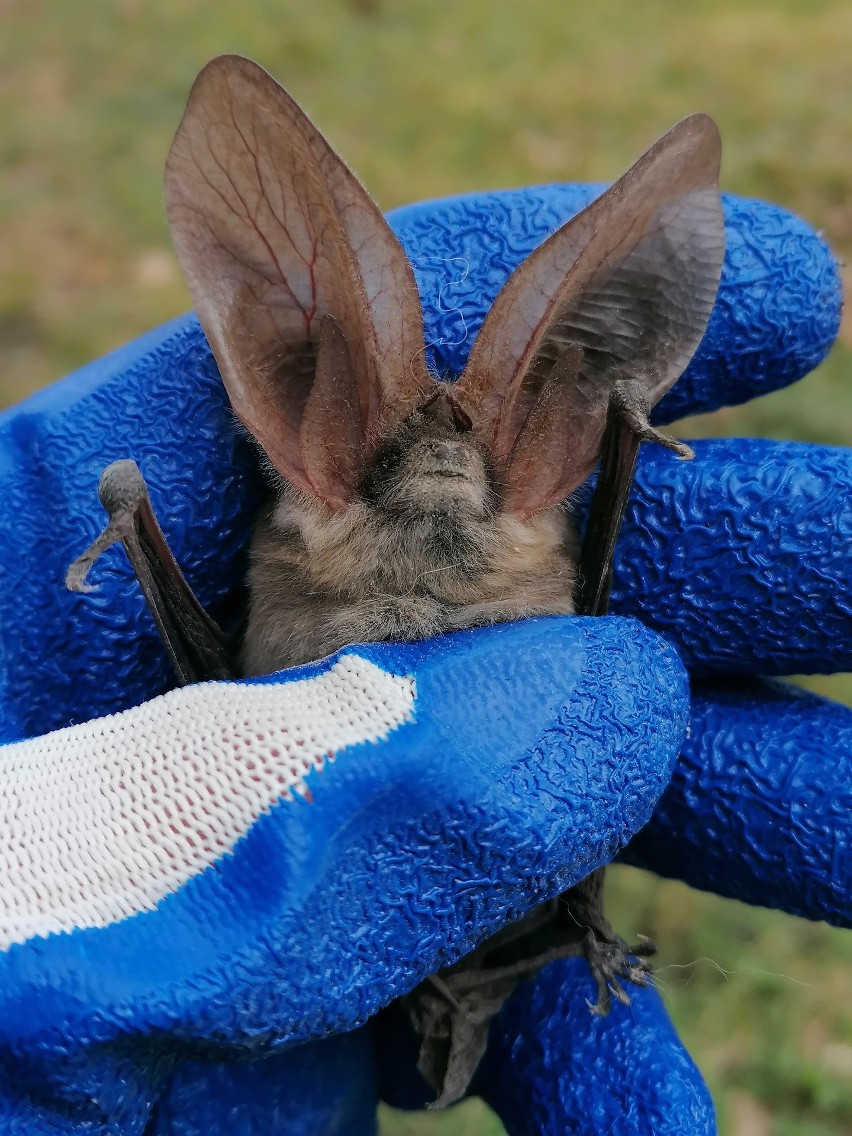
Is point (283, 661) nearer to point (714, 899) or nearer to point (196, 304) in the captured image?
point (196, 304)

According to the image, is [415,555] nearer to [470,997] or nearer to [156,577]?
[156,577]

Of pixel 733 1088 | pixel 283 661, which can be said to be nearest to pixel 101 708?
pixel 283 661

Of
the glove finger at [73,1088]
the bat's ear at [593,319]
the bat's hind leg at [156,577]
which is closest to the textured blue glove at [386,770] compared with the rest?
the glove finger at [73,1088]

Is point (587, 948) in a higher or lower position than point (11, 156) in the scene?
lower

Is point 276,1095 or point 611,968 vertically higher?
point 611,968

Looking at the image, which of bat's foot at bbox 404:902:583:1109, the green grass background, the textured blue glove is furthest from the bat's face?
the green grass background

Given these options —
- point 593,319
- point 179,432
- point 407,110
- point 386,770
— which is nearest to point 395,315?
point 593,319

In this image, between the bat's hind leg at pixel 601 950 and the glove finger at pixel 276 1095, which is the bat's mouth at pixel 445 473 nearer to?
the bat's hind leg at pixel 601 950
